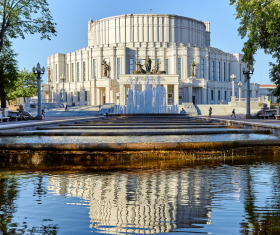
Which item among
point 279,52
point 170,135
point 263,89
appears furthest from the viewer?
point 263,89

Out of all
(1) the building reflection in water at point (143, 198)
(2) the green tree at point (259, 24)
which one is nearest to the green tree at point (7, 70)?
(2) the green tree at point (259, 24)

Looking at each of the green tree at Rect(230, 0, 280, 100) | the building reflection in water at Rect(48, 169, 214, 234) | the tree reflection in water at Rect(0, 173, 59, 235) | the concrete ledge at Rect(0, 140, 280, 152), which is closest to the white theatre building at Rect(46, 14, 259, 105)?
the green tree at Rect(230, 0, 280, 100)

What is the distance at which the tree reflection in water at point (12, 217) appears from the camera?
2773 millimetres

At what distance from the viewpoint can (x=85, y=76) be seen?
219 feet

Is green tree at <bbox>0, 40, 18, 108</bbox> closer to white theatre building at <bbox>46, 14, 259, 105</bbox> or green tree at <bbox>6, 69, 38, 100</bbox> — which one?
green tree at <bbox>6, 69, 38, 100</bbox>

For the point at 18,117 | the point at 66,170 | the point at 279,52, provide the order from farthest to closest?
1. the point at 18,117
2. the point at 279,52
3. the point at 66,170

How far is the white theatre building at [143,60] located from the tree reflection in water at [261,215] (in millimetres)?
53402

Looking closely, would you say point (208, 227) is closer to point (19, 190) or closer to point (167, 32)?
point (19, 190)

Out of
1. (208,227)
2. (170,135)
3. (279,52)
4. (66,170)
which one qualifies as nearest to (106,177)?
(66,170)

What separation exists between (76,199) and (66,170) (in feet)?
7.08

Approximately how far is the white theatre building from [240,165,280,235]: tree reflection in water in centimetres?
5340

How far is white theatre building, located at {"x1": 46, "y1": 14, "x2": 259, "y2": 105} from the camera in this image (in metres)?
62.0

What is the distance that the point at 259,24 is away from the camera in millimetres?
20219

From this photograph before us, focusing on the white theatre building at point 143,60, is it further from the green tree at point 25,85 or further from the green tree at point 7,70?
the green tree at point 7,70
